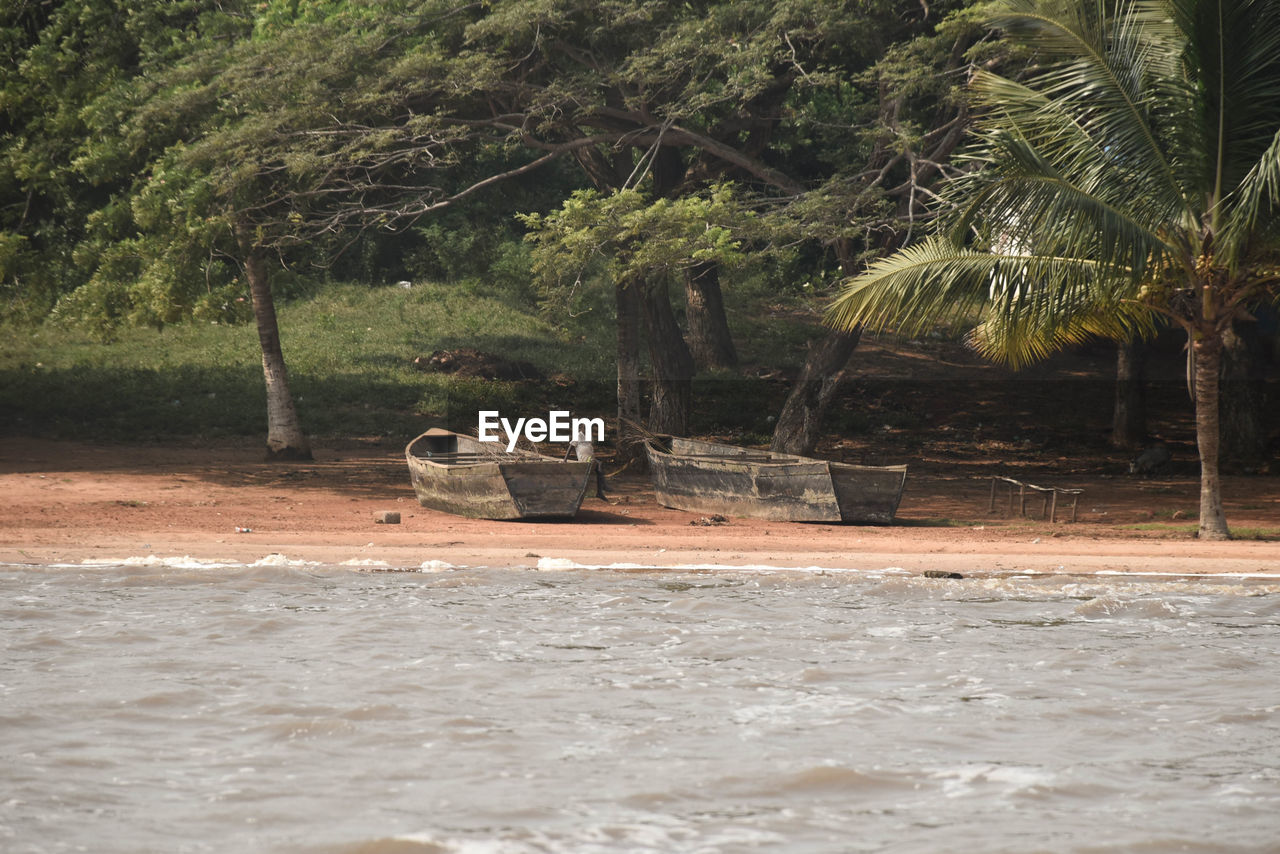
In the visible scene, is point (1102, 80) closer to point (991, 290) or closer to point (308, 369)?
point (991, 290)

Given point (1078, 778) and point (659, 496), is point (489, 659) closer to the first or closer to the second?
point (1078, 778)

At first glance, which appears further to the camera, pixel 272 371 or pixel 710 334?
pixel 710 334

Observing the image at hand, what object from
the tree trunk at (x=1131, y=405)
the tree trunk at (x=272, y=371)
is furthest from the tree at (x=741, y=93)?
the tree trunk at (x=1131, y=405)

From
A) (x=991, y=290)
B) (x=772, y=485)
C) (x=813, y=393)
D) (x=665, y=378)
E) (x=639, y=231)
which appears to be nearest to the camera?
(x=991, y=290)

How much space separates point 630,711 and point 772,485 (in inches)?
281

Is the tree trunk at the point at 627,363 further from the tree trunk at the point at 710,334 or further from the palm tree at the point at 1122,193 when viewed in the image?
the tree trunk at the point at 710,334

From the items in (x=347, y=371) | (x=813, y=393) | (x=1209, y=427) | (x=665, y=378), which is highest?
(x=347, y=371)

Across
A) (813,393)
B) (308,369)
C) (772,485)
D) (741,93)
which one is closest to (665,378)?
(813,393)

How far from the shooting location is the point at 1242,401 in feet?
66.0

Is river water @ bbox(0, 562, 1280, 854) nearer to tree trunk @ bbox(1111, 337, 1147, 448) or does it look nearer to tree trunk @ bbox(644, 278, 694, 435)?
tree trunk @ bbox(644, 278, 694, 435)

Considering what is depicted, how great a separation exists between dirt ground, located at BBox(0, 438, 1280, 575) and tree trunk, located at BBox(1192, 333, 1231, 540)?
0.28m

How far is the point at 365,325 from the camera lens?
30.0 meters

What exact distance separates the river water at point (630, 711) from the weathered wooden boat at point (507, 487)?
2681 millimetres

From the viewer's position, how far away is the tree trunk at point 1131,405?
21750 millimetres
